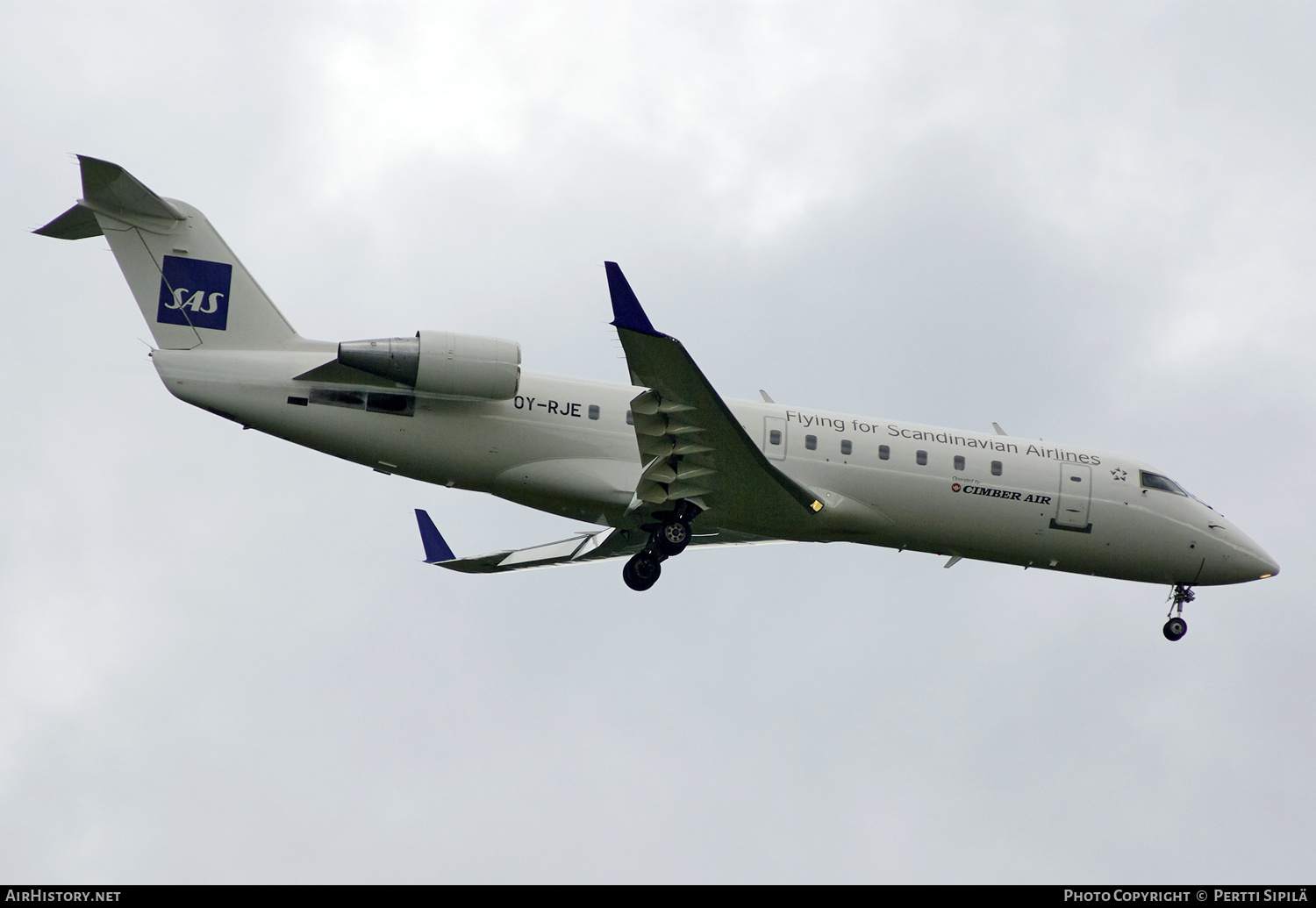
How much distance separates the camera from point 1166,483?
21297mm

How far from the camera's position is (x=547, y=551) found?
23203 mm

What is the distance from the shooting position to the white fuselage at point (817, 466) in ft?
58.5

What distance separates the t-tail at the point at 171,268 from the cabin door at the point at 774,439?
722cm

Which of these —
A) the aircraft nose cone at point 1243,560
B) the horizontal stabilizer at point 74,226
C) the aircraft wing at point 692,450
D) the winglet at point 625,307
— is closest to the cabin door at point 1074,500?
the aircraft nose cone at point 1243,560

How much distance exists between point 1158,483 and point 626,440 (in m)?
9.19

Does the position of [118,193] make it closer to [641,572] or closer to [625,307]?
[625,307]

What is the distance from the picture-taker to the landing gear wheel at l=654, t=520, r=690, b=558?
1905 centimetres

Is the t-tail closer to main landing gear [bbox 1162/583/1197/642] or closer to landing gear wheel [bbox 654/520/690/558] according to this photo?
landing gear wheel [bbox 654/520/690/558]
